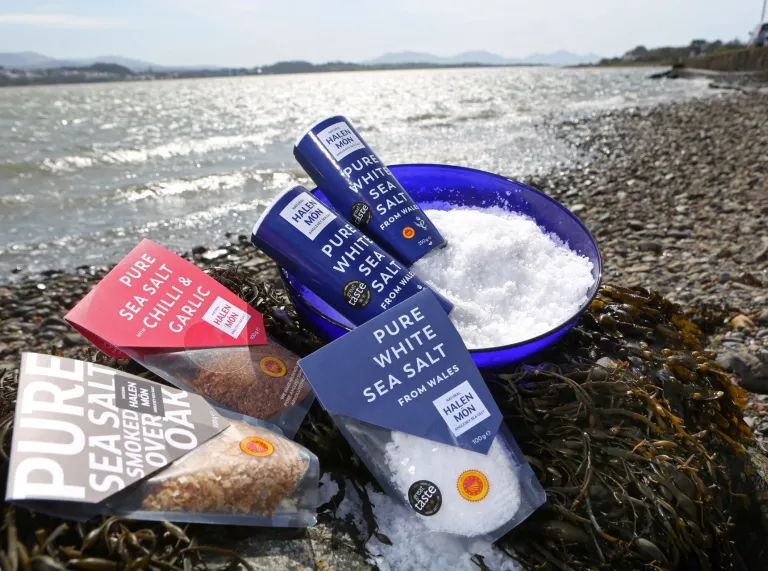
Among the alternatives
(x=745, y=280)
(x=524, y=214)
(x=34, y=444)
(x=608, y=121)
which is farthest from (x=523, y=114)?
(x=34, y=444)

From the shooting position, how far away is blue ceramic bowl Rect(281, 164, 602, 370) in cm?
147

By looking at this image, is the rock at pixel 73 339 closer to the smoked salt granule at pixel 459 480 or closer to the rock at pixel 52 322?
the rock at pixel 52 322

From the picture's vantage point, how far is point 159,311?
1447 millimetres

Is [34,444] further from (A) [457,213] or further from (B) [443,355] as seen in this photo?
(A) [457,213]

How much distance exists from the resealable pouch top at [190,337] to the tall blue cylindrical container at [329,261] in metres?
0.22

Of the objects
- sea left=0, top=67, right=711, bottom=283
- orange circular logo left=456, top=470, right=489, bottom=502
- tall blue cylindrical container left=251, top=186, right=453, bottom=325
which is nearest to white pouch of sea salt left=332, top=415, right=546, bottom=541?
orange circular logo left=456, top=470, right=489, bottom=502

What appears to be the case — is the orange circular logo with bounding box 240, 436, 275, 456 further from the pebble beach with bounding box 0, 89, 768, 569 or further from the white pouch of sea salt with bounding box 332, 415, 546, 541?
the pebble beach with bounding box 0, 89, 768, 569

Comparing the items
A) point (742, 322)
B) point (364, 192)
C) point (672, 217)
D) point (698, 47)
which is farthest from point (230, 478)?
Answer: point (698, 47)

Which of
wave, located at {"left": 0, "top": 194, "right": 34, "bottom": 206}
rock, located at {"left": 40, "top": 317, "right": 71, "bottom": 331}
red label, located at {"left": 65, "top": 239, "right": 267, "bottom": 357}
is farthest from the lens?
wave, located at {"left": 0, "top": 194, "right": 34, "bottom": 206}

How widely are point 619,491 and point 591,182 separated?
733 centimetres

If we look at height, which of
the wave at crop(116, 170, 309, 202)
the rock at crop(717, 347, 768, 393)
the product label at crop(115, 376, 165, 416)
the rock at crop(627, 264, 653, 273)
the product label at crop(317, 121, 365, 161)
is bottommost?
the wave at crop(116, 170, 309, 202)

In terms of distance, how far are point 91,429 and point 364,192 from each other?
102cm

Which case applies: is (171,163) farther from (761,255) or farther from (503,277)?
(503,277)

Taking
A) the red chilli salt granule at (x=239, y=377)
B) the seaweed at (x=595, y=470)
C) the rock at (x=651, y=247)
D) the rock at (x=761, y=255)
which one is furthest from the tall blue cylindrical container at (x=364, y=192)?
the rock at (x=651, y=247)
